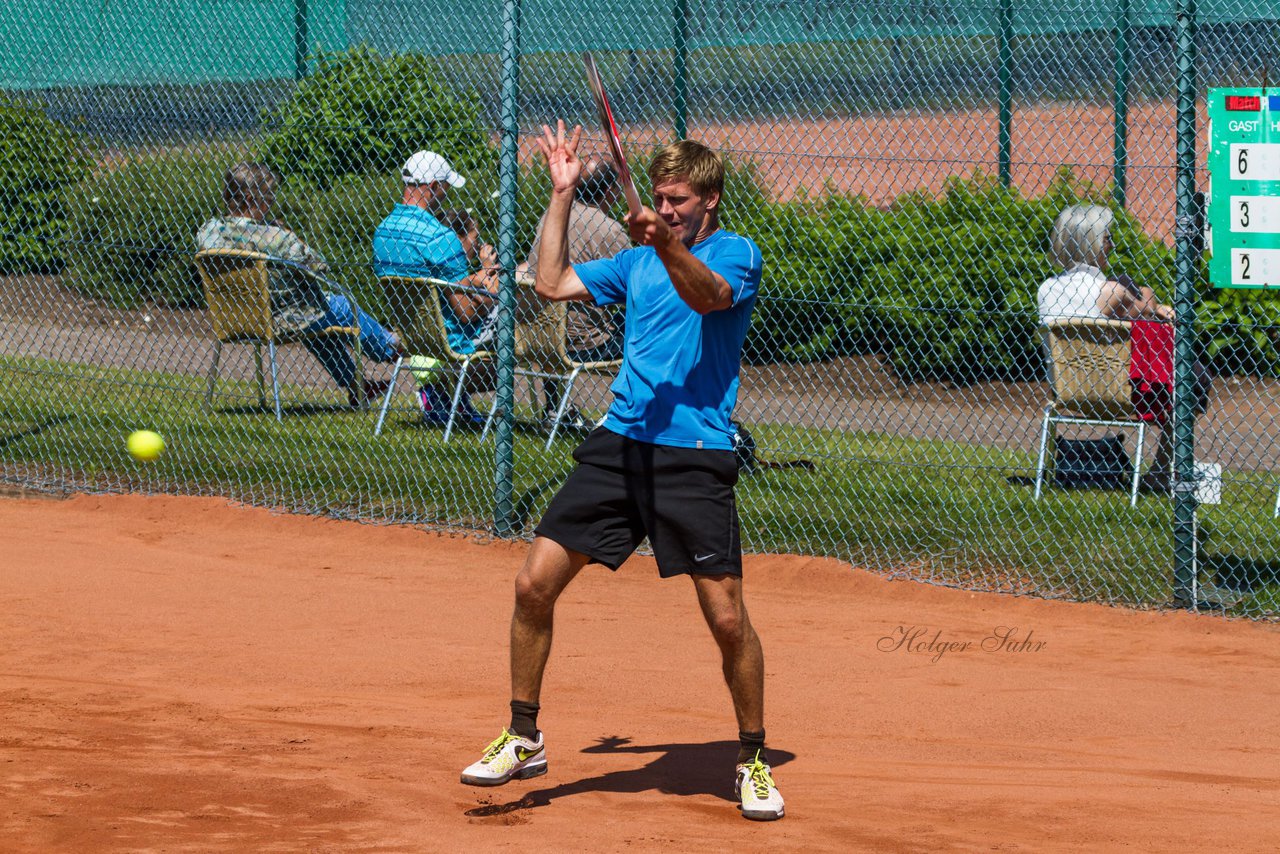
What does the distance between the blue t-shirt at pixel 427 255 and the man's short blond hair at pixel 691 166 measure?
16.2 ft

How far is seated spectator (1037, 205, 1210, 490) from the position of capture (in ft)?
27.1

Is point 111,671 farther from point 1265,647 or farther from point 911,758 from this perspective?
point 1265,647

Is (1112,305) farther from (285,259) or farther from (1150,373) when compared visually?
(285,259)

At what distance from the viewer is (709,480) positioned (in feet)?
14.9

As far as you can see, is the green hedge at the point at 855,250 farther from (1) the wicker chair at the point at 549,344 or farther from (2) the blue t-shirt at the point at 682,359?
(2) the blue t-shirt at the point at 682,359

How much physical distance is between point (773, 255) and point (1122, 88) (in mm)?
2984

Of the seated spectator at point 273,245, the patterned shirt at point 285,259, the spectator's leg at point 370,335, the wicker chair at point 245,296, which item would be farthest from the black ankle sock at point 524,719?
the spectator's leg at point 370,335

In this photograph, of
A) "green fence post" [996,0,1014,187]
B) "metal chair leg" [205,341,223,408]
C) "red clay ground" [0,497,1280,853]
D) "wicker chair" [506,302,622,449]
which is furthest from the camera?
"green fence post" [996,0,1014,187]

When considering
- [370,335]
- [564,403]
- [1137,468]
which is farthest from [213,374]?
[1137,468]

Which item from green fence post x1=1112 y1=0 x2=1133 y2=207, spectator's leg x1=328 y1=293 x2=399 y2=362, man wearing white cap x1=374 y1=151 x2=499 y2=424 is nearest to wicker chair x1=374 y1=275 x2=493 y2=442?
man wearing white cap x1=374 y1=151 x2=499 y2=424

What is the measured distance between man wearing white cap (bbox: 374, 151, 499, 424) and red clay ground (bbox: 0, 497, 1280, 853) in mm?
1443

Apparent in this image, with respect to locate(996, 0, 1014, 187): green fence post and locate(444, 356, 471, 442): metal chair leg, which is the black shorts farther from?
locate(996, 0, 1014, 187): green fence post

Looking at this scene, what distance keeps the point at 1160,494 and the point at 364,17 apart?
28.5 feet
